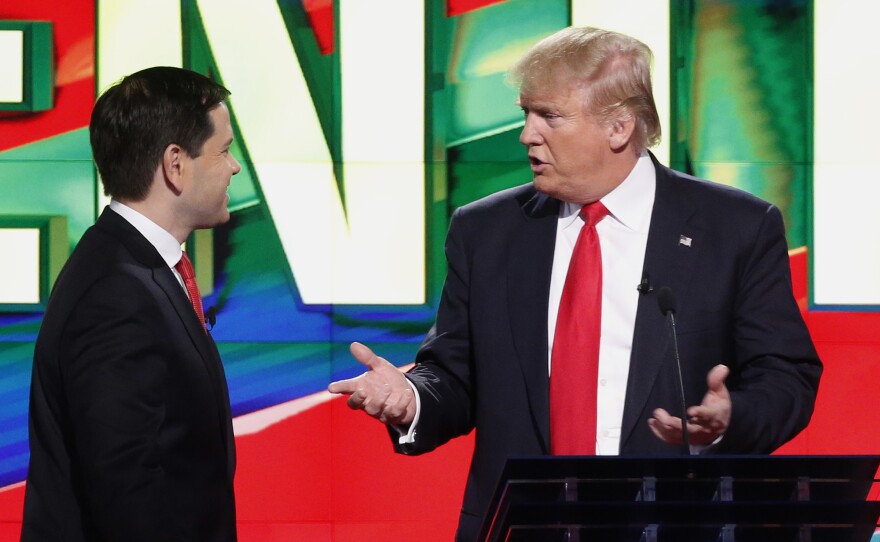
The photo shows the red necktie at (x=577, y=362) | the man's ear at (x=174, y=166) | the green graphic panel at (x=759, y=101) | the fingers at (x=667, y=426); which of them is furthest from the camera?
the green graphic panel at (x=759, y=101)

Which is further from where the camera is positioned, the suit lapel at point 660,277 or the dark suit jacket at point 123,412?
the suit lapel at point 660,277

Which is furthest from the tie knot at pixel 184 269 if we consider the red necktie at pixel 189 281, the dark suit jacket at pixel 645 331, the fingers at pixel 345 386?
the dark suit jacket at pixel 645 331

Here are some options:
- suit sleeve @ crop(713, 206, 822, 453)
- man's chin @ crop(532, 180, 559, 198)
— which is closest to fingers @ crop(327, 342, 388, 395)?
man's chin @ crop(532, 180, 559, 198)

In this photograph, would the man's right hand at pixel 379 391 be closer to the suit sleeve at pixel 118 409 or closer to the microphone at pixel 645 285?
the suit sleeve at pixel 118 409

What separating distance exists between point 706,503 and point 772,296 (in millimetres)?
904

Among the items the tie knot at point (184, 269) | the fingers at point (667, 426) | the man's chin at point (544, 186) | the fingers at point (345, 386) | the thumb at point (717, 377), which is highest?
the man's chin at point (544, 186)

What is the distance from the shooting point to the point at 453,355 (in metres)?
2.56

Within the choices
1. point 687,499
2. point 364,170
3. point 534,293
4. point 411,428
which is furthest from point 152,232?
point 364,170

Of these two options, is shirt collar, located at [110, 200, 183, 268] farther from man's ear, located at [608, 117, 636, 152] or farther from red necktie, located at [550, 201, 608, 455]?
man's ear, located at [608, 117, 636, 152]

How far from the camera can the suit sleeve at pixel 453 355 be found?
2.47 meters

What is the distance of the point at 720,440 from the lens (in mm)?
2146

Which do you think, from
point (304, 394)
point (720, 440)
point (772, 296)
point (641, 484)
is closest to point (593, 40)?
point (772, 296)

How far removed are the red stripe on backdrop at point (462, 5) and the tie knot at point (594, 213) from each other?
80.5 inches

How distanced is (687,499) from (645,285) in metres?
0.80
